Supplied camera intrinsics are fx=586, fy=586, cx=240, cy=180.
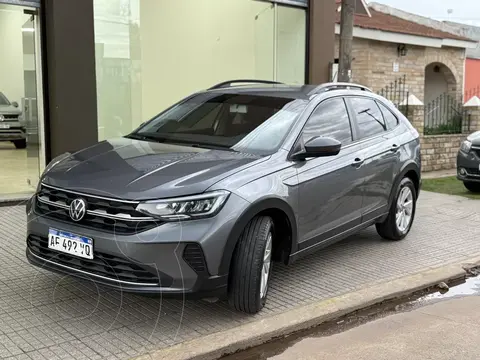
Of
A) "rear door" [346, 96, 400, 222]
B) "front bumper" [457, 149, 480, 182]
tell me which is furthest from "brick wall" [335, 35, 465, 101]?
"rear door" [346, 96, 400, 222]

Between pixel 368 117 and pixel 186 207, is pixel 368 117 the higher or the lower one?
the higher one

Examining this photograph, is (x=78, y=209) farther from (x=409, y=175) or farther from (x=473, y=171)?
(x=473, y=171)

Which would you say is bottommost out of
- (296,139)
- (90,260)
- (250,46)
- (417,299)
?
(417,299)

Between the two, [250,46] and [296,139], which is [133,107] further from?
[296,139]

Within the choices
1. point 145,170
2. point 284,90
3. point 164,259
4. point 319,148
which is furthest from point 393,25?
point 164,259

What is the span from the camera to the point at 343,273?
223 inches

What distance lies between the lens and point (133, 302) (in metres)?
4.64

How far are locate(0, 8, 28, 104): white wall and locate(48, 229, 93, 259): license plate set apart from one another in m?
5.24

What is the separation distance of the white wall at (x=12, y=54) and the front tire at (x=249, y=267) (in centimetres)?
578

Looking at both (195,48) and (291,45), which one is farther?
(195,48)

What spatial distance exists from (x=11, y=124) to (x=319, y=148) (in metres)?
6.22

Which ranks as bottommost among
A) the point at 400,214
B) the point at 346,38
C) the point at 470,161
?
the point at 400,214

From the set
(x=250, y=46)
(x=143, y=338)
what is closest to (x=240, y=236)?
(x=143, y=338)

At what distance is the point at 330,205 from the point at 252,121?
3.35 ft
